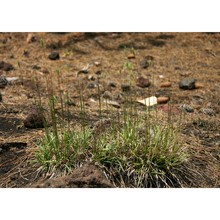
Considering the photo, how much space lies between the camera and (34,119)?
4.34 meters

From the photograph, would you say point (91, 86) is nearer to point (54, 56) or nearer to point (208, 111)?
point (54, 56)

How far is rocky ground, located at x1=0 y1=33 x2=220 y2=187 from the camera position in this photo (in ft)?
12.6

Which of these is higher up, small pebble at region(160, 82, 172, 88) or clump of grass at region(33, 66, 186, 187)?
small pebble at region(160, 82, 172, 88)

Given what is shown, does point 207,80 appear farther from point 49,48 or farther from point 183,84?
point 49,48

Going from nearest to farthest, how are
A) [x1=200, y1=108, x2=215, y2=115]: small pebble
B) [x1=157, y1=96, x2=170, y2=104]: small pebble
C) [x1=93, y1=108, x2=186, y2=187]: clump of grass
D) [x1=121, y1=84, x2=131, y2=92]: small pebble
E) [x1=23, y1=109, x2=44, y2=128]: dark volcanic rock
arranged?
[x1=93, y1=108, x2=186, y2=187]: clump of grass → [x1=23, y1=109, x2=44, y2=128]: dark volcanic rock → [x1=200, y1=108, x2=215, y2=115]: small pebble → [x1=157, y1=96, x2=170, y2=104]: small pebble → [x1=121, y1=84, x2=131, y2=92]: small pebble

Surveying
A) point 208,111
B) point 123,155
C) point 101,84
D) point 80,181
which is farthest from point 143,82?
point 80,181

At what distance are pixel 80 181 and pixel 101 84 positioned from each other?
2612 millimetres

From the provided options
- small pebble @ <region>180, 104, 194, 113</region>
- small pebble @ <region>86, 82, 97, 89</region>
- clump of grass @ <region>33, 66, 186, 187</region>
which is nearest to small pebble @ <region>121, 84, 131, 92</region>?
small pebble @ <region>86, 82, 97, 89</region>

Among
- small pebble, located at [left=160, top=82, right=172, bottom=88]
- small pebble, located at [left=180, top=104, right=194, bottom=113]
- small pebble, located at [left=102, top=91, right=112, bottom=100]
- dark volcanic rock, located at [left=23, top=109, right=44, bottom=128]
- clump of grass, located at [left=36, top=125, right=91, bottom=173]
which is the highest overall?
small pebble, located at [left=160, top=82, right=172, bottom=88]

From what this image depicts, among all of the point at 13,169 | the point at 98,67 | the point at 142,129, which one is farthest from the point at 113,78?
the point at 13,169

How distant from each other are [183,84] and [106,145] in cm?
222

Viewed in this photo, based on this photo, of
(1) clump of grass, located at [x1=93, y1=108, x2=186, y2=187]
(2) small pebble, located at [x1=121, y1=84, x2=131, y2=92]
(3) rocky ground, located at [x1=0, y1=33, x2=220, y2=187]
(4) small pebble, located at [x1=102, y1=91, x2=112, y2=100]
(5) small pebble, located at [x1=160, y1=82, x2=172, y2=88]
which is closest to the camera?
(1) clump of grass, located at [x1=93, y1=108, x2=186, y2=187]

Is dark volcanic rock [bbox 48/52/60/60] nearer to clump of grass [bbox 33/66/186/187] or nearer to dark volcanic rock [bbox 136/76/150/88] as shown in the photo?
dark volcanic rock [bbox 136/76/150/88]

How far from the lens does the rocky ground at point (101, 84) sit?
12.6 ft
